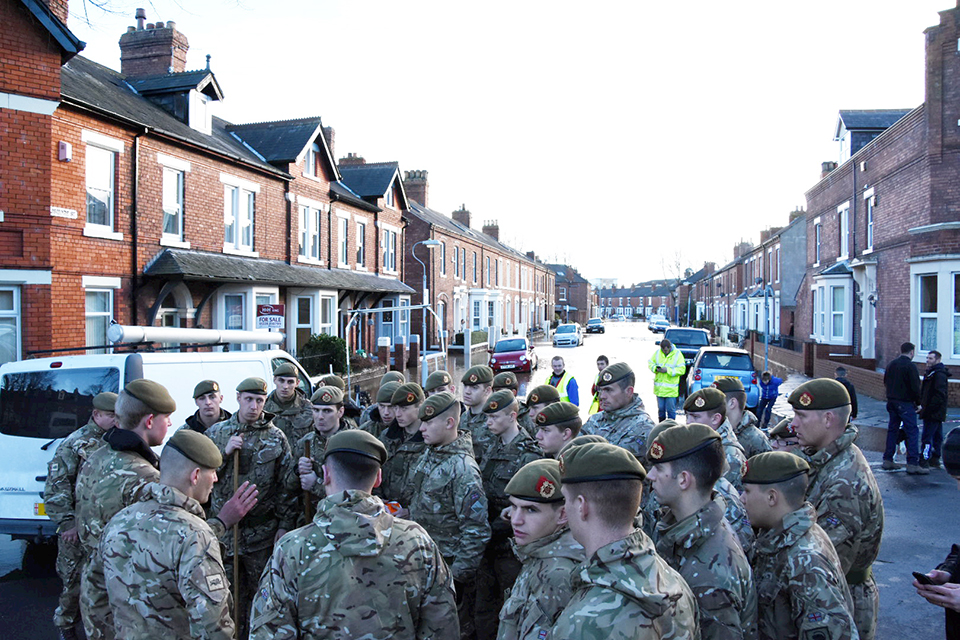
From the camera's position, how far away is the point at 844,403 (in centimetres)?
410

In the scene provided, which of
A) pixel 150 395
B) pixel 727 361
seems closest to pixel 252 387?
pixel 150 395

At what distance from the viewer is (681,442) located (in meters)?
2.96

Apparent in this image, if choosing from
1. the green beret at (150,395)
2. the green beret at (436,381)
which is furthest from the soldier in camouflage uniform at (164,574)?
the green beret at (436,381)

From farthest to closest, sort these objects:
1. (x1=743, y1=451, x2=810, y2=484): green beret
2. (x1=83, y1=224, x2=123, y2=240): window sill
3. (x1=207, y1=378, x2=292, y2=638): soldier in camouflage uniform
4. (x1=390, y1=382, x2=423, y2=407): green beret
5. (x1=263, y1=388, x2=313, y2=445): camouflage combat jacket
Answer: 1. (x1=83, y1=224, x2=123, y2=240): window sill
2. (x1=263, y1=388, x2=313, y2=445): camouflage combat jacket
3. (x1=390, y1=382, x2=423, y2=407): green beret
4. (x1=207, y1=378, x2=292, y2=638): soldier in camouflage uniform
5. (x1=743, y1=451, x2=810, y2=484): green beret

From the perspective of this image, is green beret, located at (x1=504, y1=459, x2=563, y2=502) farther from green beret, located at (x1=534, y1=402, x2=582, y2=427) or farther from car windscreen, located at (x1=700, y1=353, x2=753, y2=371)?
car windscreen, located at (x1=700, y1=353, x2=753, y2=371)

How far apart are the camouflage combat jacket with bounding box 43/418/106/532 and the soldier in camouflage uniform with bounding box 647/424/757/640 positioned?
4.43 m

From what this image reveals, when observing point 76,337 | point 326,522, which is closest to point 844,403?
point 326,522

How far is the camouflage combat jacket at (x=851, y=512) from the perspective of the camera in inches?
145

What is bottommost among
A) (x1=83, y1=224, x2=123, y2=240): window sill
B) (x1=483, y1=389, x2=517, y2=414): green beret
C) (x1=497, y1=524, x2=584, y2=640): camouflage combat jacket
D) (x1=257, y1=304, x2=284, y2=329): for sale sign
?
(x1=497, y1=524, x2=584, y2=640): camouflage combat jacket

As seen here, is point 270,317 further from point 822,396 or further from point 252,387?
point 822,396

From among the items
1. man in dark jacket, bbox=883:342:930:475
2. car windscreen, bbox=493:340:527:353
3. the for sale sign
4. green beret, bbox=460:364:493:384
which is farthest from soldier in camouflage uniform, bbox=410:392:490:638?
car windscreen, bbox=493:340:527:353

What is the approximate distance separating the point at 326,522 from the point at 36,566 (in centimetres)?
614

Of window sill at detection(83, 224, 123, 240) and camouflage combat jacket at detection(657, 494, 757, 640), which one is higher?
window sill at detection(83, 224, 123, 240)

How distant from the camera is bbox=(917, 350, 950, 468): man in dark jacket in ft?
34.7
